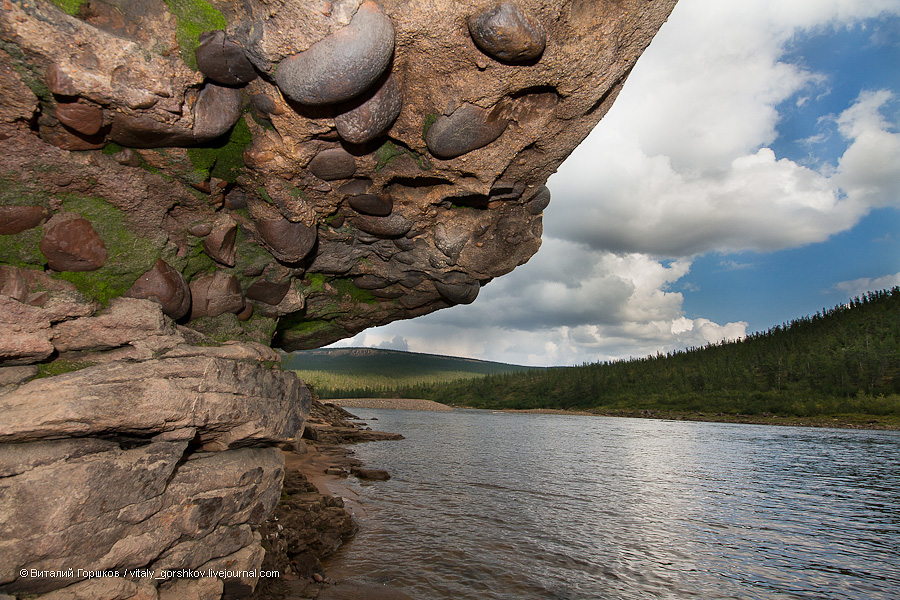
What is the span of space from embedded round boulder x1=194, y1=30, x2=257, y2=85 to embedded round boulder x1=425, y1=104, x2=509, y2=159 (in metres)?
2.25

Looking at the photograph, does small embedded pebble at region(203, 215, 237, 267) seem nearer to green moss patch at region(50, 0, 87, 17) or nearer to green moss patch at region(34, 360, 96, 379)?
green moss patch at region(34, 360, 96, 379)

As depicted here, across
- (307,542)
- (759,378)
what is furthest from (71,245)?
(759,378)

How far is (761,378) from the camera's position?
8369cm

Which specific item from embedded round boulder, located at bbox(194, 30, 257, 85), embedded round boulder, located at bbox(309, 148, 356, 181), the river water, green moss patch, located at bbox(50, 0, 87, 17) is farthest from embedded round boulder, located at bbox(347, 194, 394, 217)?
the river water

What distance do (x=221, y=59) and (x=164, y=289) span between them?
3029mm

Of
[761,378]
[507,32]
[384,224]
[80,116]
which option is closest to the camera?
[80,116]

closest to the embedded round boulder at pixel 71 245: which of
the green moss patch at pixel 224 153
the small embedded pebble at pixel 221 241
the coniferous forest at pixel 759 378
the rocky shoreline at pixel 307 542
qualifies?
the small embedded pebble at pixel 221 241

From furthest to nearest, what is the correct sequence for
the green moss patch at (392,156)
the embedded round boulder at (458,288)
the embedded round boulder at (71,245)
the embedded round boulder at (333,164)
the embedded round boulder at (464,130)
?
the embedded round boulder at (458,288)
the green moss patch at (392,156)
the embedded round boulder at (333,164)
the embedded round boulder at (464,130)
the embedded round boulder at (71,245)

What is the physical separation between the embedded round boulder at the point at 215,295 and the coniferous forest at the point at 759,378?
85.0 metres

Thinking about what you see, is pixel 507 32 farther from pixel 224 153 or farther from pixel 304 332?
pixel 304 332

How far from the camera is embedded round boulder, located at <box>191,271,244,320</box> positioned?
6.41 meters

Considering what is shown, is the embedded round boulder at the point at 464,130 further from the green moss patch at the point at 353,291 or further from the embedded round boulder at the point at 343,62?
the green moss patch at the point at 353,291

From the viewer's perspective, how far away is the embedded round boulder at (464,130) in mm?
5531

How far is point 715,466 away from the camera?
26062mm
